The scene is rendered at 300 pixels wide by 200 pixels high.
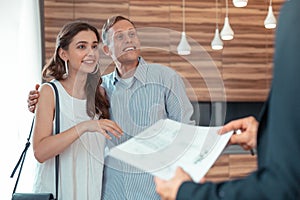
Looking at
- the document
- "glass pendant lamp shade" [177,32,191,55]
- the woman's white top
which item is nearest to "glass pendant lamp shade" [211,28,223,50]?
"glass pendant lamp shade" [177,32,191,55]

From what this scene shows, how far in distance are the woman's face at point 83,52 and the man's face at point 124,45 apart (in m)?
0.10

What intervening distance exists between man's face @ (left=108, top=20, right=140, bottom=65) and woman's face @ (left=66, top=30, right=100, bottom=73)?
0.32 feet

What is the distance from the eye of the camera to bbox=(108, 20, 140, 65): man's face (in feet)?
5.84

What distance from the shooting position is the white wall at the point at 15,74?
132 inches

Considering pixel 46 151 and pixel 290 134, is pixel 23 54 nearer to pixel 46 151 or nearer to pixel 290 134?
pixel 46 151

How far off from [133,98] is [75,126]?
0.73 ft

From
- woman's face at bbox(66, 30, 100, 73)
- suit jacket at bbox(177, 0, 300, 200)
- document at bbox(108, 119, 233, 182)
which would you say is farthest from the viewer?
woman's face at bbox(66, 30, 100, 73)

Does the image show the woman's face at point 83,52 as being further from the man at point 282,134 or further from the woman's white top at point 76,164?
the man at point 282,134

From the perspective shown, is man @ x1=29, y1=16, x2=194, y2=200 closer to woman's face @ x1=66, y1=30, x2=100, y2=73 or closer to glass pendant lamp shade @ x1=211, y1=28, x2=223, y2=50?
woman's face @ x1=66, y1=30, x2=100, y2=73

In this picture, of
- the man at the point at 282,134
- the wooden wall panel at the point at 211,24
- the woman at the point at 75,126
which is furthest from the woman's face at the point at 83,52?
the wooden wall panel at the point at 211,24

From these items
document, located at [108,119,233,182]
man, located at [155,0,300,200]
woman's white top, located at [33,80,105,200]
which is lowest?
woman's white top, located at [33,80,105,200]

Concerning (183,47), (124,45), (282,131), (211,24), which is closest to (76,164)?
(124,45)

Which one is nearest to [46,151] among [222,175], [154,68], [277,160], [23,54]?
[154,68]

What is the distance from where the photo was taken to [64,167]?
5.96ft
